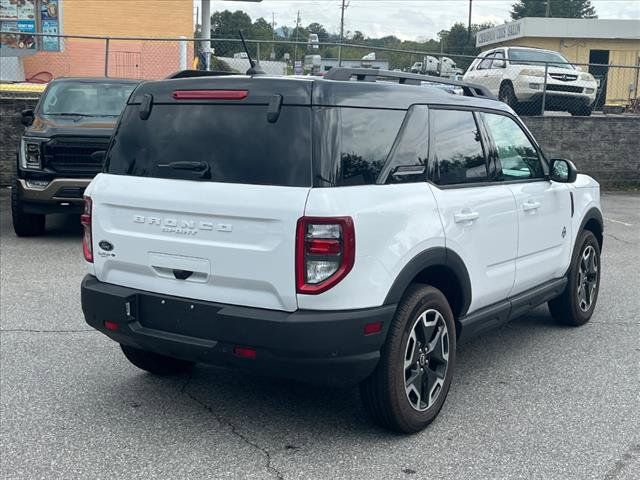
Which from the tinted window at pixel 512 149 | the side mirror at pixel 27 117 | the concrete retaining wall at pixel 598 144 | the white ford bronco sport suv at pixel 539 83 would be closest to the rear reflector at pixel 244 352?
the tinted window at pixel 512 149

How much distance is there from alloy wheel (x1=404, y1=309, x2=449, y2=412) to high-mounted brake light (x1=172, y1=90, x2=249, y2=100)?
1484 mm

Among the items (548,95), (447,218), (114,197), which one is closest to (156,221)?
(114,197)

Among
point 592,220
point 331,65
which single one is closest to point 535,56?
point 331,65

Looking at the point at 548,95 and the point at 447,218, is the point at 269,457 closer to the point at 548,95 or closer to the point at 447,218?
the point at 447,218

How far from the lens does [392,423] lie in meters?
4.04

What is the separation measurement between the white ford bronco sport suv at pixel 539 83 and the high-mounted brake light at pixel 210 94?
46.4ft

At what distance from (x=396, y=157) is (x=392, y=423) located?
1.40 metres

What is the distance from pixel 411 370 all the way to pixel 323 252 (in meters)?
0.98

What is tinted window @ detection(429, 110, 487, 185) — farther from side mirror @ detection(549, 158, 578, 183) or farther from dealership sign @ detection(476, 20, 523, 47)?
dealership sign @ detection(476, 20, 523, 47)

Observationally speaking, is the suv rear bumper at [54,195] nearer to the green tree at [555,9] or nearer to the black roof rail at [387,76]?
the black roof rail at [387,76]

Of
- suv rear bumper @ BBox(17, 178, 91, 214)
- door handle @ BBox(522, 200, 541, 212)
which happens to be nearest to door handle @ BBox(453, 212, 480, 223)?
door handle @ BBox(522, 200, 541, 212)

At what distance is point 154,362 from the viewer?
194 inches

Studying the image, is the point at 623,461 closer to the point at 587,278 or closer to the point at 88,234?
the point at 587,278

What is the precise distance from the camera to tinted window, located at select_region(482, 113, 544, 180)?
5145 millimetres
